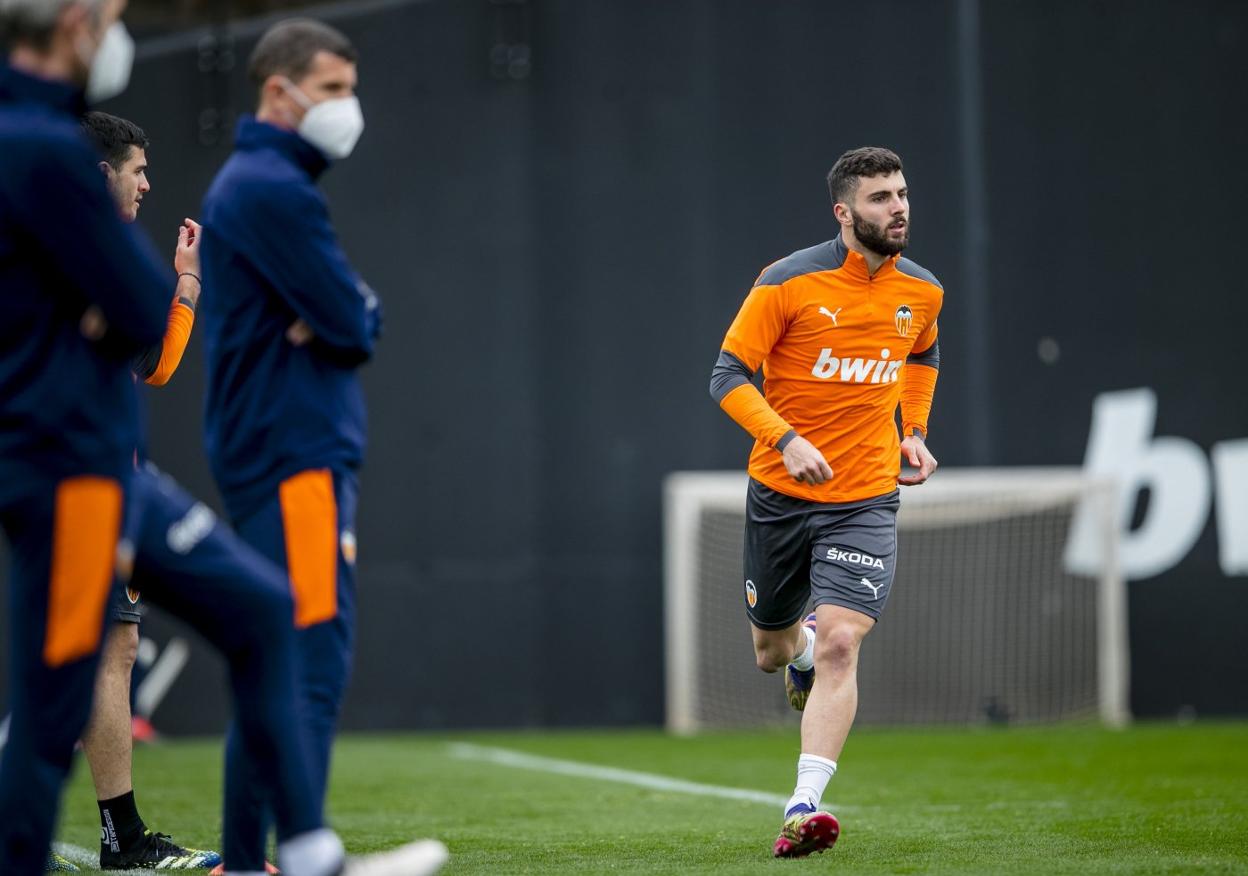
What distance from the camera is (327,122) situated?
3.79 meters

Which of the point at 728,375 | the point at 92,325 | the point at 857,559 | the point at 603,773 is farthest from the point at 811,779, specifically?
the point at 603,773

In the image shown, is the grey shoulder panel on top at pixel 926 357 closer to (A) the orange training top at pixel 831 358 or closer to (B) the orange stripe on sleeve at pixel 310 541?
(A) the orange training top at pixel 831 358

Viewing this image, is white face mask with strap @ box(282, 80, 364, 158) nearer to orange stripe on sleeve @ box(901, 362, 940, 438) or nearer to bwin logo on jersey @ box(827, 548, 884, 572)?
bwin logo on jersey @ box(827, 548, 884, 572)

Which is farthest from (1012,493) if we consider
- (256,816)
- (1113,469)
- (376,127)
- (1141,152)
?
(256,816)

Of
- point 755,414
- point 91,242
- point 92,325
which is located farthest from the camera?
point 755,414

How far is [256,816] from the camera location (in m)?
3.85

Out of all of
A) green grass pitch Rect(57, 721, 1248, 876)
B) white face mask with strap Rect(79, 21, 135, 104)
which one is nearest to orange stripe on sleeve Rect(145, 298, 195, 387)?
green grass pitch Rect(57, 721, 1248, 876)

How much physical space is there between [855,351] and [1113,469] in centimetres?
701

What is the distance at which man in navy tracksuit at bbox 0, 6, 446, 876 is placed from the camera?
10.2ft

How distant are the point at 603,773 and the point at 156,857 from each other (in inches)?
149

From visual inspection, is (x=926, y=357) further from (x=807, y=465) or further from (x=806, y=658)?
(x=807, y=465)

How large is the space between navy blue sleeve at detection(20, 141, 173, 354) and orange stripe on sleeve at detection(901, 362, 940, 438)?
11.6ft

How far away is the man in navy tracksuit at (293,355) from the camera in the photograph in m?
3.71

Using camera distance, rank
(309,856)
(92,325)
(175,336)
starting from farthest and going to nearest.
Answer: (175,336), (309,856), (92,325)
